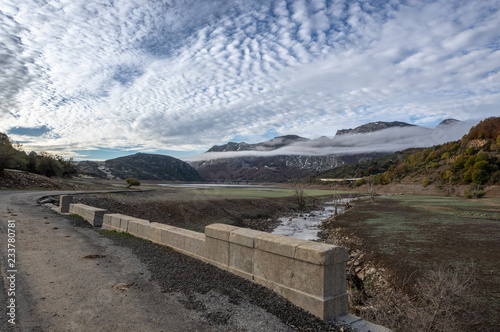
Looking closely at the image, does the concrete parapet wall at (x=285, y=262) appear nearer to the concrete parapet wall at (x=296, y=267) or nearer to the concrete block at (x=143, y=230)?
the concrete parapet wall at (x=296, y=267)

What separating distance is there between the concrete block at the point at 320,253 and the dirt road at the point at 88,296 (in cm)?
112

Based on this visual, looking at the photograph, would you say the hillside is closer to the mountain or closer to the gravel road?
the gravel road

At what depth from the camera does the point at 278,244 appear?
18.4ft

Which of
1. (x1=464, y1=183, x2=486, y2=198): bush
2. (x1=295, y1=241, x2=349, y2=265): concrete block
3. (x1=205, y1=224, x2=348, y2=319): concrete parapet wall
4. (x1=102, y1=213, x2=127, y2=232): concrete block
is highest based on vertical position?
(x1=295, y1=241, x2=349, y2=265): concrete block

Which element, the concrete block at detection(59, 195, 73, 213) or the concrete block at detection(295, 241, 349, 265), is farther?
the concrete block at detection(59, 195, 73, 213)

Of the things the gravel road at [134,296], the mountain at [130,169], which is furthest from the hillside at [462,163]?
the mountain at [130,169]

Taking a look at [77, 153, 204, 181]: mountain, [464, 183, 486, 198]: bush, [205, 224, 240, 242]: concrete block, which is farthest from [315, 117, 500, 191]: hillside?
[77, 153, 204, 181]: mountain

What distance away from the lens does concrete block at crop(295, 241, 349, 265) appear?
4844 millimetres

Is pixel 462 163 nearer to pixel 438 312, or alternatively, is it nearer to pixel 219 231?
pixel 438 312

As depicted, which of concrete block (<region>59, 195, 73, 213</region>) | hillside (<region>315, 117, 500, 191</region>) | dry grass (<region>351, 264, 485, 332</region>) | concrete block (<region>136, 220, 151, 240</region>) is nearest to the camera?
dry grass (<region>351, 264, 485, 332</region>)

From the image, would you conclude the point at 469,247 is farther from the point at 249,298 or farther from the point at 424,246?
the point at 249,298

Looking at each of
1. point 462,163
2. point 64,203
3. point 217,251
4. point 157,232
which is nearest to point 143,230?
point 157,232

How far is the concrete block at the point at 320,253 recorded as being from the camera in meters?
4.84

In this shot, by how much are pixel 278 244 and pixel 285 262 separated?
1.16ft
